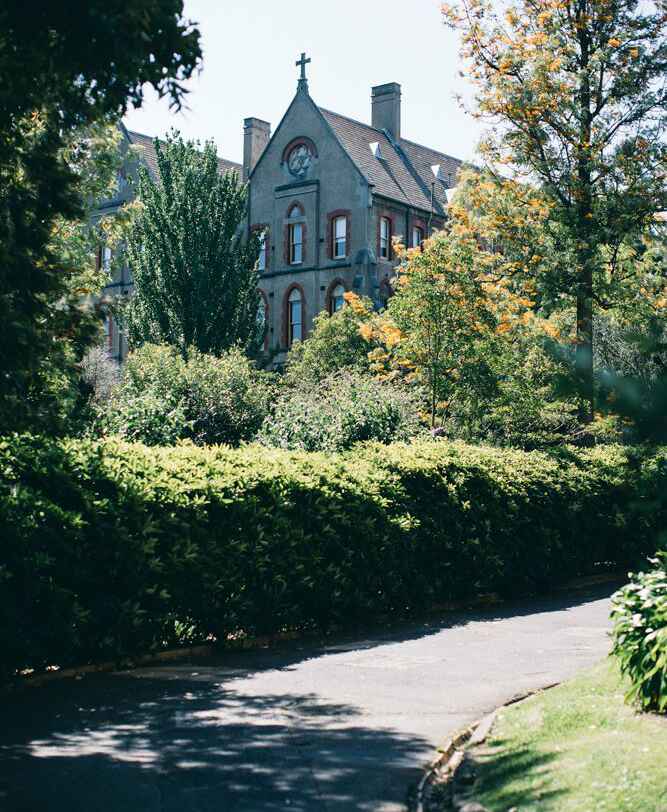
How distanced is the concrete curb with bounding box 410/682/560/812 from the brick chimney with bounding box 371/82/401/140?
5030cm

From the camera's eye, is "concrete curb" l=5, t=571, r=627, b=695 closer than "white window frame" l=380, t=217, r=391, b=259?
Yes

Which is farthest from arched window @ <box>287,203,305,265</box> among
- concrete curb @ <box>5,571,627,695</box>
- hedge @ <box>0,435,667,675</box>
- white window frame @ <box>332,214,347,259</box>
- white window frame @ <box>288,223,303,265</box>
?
concrete curb @ <box>5,571,627,695</box>

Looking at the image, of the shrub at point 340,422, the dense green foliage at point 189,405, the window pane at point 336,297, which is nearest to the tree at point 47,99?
the dense green foliage at point 189,405

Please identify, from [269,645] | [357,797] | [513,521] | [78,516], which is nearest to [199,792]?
[357,797]

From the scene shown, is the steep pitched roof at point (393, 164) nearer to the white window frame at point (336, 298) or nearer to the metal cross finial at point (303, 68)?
the metal cross finial at point (303, 68)

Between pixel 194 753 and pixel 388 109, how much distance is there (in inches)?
2064

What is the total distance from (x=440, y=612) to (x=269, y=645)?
3.84 m

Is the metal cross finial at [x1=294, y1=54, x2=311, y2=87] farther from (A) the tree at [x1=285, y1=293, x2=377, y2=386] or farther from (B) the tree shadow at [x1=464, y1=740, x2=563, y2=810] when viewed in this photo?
(B) the tree shadow at [x1=464, y1=740, x2=563, y2=810]

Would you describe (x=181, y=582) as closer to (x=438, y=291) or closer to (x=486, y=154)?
(x=438, y=291)

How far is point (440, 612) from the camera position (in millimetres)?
14852

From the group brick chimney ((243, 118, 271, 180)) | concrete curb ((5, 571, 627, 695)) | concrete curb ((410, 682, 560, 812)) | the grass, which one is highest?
brick chimney ((243, 118, 271, 180))

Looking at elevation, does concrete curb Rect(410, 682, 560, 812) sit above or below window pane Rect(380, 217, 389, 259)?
below

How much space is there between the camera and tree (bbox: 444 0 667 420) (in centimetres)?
2478

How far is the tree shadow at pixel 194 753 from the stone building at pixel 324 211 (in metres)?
40.0
